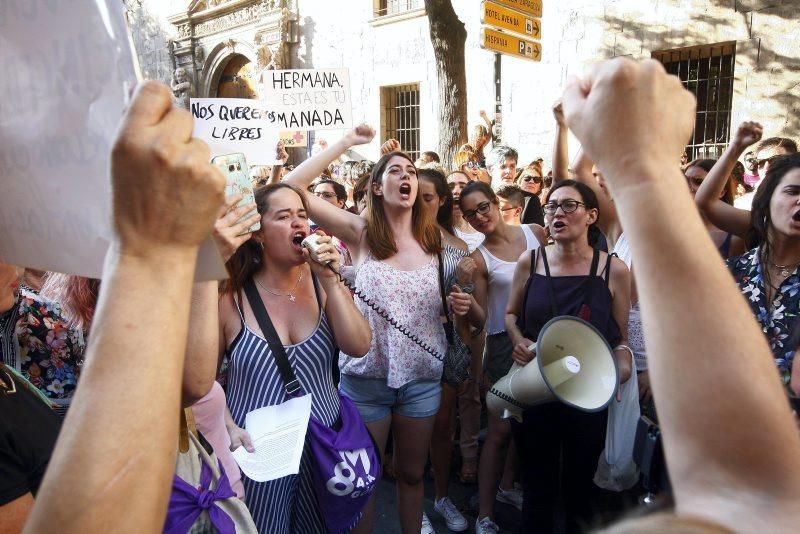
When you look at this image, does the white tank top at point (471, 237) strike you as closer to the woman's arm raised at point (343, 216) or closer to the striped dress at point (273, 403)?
the woman's arm raised at point (343, 216)

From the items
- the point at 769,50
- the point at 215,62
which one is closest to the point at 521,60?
the point at 769,50

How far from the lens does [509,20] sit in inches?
283

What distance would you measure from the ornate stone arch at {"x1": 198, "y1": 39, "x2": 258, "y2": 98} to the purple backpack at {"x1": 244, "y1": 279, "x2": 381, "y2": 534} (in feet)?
52.4

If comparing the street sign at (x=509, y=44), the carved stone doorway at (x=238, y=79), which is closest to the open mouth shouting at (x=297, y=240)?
the street sign at (x=509, y=44)

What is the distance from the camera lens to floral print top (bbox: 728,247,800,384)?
83.7 inches

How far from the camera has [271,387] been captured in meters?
2.21

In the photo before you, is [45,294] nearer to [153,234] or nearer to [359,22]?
[153,234]

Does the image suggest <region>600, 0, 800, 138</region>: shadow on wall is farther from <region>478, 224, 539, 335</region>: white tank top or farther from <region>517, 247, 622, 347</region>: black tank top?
<region>517, 247, 622, 347</region>: black tank top

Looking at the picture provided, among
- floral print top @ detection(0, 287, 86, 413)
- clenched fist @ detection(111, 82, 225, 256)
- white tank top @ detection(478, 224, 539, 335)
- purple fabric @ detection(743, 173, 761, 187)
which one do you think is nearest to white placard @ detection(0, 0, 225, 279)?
clenched fist @ detection(111, 82, 225, 256)

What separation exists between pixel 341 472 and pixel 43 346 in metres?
1.12

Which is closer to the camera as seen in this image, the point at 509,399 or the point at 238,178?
the point at 238,178

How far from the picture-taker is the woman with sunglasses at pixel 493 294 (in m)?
3.35

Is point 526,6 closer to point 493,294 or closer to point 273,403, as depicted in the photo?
point 493,294

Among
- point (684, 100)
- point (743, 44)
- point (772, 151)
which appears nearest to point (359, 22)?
point (743, 44)
